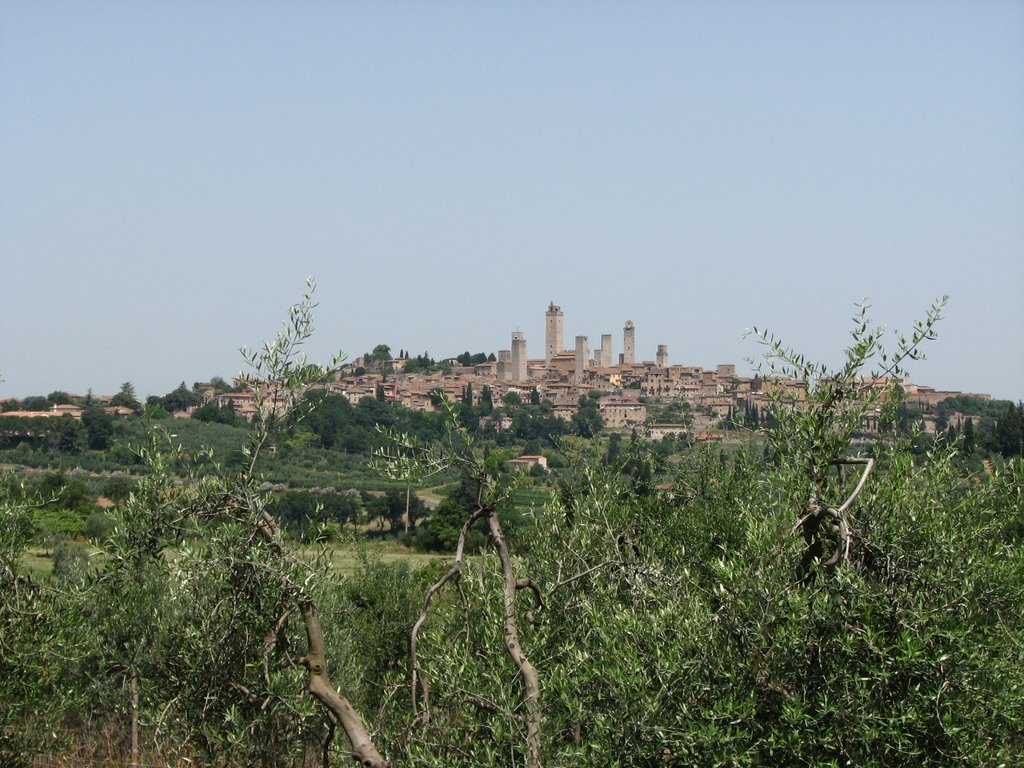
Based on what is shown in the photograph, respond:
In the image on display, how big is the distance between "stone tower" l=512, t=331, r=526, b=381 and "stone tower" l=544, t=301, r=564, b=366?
34.9ft

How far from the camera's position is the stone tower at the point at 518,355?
16438cm

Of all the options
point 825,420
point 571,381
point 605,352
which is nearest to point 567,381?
point 571,381

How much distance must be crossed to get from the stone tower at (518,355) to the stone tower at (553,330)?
34.9 feet

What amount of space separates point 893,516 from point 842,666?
0.97 meters

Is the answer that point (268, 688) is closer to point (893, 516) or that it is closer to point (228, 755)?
point (228, 755)

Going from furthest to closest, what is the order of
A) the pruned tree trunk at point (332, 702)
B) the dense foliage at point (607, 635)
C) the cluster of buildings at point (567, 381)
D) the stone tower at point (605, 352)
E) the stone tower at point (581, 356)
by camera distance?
the stone tower at point (605, 352) < the stone tower at point (581, 356) < the cluster of buildings at point (567, 381) < the pruned tree trunk at point (332, 702) < the dense foliage at point (607, 635)

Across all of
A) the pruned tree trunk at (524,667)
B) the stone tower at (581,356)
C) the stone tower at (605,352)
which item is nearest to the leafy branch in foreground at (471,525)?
the pruned tree trunk at (524,667)

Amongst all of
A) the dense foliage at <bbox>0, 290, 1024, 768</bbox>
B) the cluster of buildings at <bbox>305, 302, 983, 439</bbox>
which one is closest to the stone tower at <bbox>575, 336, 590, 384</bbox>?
the cluster of buildings at <bbox>305, 302, 983, 439</bbox>

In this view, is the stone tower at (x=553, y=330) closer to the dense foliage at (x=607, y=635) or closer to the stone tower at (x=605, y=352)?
the stone tower at (x=605, y=352)

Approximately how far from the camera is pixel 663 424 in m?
97.6

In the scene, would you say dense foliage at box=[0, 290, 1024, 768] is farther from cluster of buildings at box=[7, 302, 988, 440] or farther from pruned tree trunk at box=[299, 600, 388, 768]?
cluster of buildings at box=[7, 302, 988, 440]

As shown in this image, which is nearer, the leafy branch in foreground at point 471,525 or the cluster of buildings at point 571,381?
the leafy branch in foreground at point 471,525

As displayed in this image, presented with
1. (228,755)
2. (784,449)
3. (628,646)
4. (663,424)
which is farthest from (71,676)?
(663,424)

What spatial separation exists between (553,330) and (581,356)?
1314 cm
